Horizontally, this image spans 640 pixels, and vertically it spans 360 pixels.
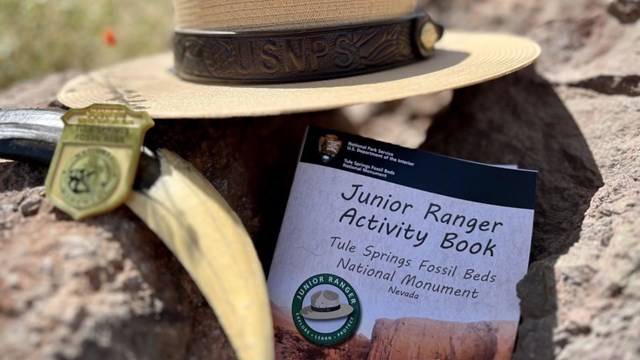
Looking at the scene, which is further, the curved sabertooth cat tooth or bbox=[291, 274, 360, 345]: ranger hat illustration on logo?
A: bbox=[291, 274, 360, 345]: ranger hat illustration on logo

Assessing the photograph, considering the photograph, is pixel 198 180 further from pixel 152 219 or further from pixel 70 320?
pixel 70 320

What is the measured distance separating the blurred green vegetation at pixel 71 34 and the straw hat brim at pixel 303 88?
0.94 metres

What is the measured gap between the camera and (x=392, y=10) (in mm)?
A: 1367

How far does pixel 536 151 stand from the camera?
1627 millimetres

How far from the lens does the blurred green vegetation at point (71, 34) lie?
2439 mm

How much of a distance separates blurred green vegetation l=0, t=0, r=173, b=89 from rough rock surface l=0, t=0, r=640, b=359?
0.45 m

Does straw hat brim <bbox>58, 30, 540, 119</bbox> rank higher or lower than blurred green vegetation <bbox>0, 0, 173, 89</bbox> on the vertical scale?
higher

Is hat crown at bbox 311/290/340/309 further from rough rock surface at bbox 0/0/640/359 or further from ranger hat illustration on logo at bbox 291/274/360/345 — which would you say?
rough rock surface at bbox 0/0/640/359

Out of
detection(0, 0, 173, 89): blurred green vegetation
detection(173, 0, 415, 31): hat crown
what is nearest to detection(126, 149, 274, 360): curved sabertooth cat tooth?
detection(173, 0, 415, 31): hat crown

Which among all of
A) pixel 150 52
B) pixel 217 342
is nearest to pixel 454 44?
pixel 217 342

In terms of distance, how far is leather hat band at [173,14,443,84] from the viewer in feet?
4.18

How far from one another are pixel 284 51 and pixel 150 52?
1592mm

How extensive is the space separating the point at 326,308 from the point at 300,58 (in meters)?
0.51

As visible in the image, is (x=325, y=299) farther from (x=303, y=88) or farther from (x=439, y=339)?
(x=303, y=88)
